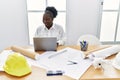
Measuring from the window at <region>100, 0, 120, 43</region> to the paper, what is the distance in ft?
4.88

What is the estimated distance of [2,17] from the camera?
275 cm

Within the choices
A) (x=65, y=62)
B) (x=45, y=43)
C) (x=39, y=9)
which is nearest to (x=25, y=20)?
(x=39, y=9)

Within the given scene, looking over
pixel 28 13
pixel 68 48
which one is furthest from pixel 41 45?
pixel 28 13

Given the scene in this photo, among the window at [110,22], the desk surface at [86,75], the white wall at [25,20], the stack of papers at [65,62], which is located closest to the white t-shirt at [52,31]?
the stack of papers at [65,62]

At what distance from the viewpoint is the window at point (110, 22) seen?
2840mm

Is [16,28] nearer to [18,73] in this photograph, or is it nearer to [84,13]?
[84,13]

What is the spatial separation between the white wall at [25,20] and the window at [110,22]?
0.18m

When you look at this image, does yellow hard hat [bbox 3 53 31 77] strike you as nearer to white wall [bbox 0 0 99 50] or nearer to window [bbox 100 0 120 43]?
white wall [bbox 0 0 99 50]

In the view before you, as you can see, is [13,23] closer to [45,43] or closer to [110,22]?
[45,43]

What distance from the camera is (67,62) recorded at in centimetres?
144

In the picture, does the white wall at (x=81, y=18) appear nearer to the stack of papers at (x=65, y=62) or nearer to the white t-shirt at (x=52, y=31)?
the white t-shirt at (x=52, y=31)

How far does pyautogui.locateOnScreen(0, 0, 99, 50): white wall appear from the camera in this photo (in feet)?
8.93

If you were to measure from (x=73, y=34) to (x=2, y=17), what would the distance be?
1340 mm

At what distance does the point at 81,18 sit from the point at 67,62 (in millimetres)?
1538
